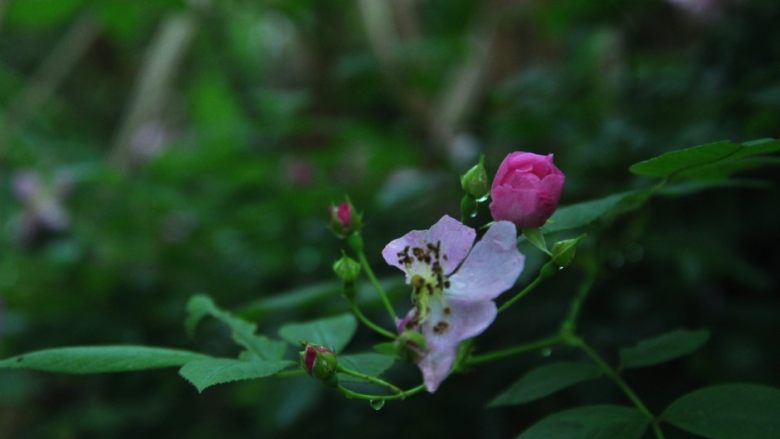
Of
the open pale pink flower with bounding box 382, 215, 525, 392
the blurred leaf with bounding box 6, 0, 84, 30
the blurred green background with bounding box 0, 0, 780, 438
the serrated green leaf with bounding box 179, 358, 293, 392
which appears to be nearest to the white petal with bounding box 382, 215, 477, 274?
the open pale pink flower with bounding box 382, 215, 525, 392

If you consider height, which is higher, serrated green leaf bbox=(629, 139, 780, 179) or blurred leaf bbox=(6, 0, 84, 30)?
blurred leaf bbox=(6, 0, 84, 30)

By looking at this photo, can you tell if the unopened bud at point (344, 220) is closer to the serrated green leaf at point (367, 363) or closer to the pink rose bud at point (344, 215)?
the pink rose bud at point (344, 215)

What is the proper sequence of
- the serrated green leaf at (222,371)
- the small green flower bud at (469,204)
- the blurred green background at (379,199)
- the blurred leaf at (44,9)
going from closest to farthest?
the serrated green leaf at (222,371), the small green flower bud at (469,204), the blurred green background at (379,199), the blurred leaf at (44,9)

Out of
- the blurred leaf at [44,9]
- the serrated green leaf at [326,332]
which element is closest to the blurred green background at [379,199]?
the blurred leaf at [44,9]

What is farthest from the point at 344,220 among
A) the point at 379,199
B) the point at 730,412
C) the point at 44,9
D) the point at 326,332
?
the point at 44,9

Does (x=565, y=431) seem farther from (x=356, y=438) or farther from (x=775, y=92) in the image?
(x=356, y=438)

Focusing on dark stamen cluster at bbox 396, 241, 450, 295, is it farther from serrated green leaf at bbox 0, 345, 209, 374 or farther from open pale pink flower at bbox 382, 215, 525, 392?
serrated green leaf at bbox 0, 345, 209, 374
